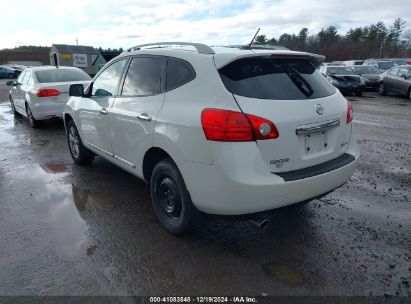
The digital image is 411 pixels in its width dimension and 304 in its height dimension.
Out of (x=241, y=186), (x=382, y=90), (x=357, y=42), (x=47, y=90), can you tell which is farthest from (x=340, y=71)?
(x=357, y=42)

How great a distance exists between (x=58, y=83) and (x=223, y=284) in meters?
8.04

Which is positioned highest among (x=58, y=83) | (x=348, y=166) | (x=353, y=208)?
(x=58, y=83)

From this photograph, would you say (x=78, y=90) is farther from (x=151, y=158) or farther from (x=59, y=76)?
(x=59, y=76)

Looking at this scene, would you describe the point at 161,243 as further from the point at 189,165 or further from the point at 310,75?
the point at 310,75

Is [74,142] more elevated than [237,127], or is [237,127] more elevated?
[237,127]

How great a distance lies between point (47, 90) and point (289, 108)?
306 inches

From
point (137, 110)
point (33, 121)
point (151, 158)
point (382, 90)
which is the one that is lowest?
point (382, 90)

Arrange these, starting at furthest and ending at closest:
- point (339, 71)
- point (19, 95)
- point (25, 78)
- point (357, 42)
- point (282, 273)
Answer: point (357, 42)
point (339, 71)
point (19, 95)
point (25, 78)
point (282, 273)

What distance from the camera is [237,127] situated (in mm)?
2770

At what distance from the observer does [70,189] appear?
16.4ft

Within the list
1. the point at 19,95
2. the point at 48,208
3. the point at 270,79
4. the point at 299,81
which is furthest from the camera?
the point at 19,95

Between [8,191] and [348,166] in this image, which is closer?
[348,166]

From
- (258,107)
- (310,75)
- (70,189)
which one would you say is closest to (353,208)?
(310,75)

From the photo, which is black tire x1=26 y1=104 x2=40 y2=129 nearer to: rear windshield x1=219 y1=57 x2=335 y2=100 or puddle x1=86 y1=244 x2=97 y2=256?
puddle x1=86 y1=244 x2=97 y2=256
